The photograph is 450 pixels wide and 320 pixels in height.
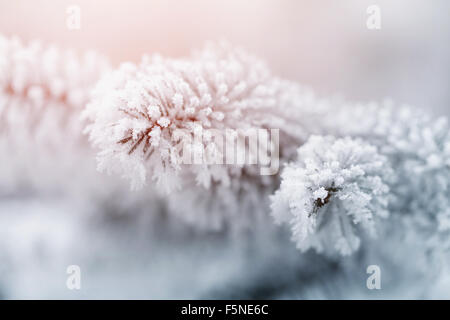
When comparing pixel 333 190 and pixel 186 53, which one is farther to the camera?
pixel 186 53

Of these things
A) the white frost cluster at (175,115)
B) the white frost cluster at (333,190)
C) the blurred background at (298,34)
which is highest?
the blurred background at (298,34)

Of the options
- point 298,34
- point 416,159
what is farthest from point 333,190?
point 298,34

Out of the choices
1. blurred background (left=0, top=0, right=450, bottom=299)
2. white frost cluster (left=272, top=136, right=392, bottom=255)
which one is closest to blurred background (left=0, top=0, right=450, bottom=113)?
blurred background (left=0, top=0, right=450, bottom=299)

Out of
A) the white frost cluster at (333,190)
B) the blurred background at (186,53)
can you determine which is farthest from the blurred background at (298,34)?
the white frost cluster at (333,190)

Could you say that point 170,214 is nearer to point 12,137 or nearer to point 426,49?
point 12,137

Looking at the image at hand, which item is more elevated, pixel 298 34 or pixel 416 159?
pixel 298 34

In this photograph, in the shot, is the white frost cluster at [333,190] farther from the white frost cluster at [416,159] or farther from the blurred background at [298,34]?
the blurred background at [298,34]

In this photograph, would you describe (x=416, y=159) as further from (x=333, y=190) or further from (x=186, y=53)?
(x=186, y=53)

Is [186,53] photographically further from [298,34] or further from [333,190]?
[333,190]

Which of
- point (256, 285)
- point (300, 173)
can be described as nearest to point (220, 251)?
point (256, 285)
